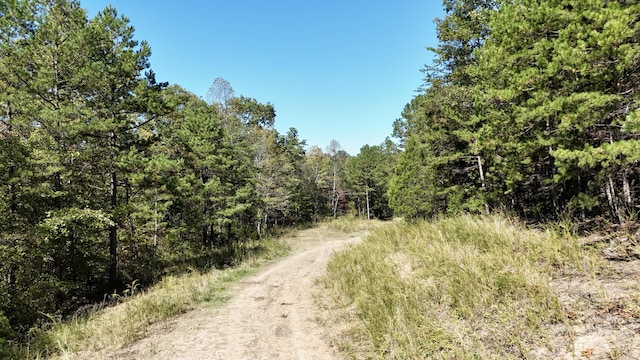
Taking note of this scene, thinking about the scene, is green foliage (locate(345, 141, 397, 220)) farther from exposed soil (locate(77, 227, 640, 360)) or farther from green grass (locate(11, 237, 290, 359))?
green grass (locate(11, 237, 290, 359))

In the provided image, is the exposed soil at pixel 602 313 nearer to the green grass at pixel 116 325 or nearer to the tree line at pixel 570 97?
the tree line at pixel 570 97

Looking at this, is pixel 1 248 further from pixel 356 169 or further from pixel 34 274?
pixel 356 169

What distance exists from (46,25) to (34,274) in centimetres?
886

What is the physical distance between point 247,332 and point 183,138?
1508cm

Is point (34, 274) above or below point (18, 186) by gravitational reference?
below

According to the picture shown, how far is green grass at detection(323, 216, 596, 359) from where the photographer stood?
403 centimetres

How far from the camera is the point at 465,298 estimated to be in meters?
5.01

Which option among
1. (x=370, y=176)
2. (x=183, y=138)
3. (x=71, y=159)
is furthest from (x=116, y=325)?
(x=370, y=176)

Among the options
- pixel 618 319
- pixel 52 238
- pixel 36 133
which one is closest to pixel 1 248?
pixel 52 238

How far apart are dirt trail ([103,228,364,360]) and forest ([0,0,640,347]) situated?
3365mm

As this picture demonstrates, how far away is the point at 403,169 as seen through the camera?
1188 inches

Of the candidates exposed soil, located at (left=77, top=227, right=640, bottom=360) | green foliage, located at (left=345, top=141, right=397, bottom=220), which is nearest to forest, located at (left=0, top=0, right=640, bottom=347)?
exposed soil, located at (left=77, top=227, right=640, bottom=360)

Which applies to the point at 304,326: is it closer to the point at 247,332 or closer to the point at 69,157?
the point at 247,332

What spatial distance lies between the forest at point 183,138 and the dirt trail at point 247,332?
3.36 meters
